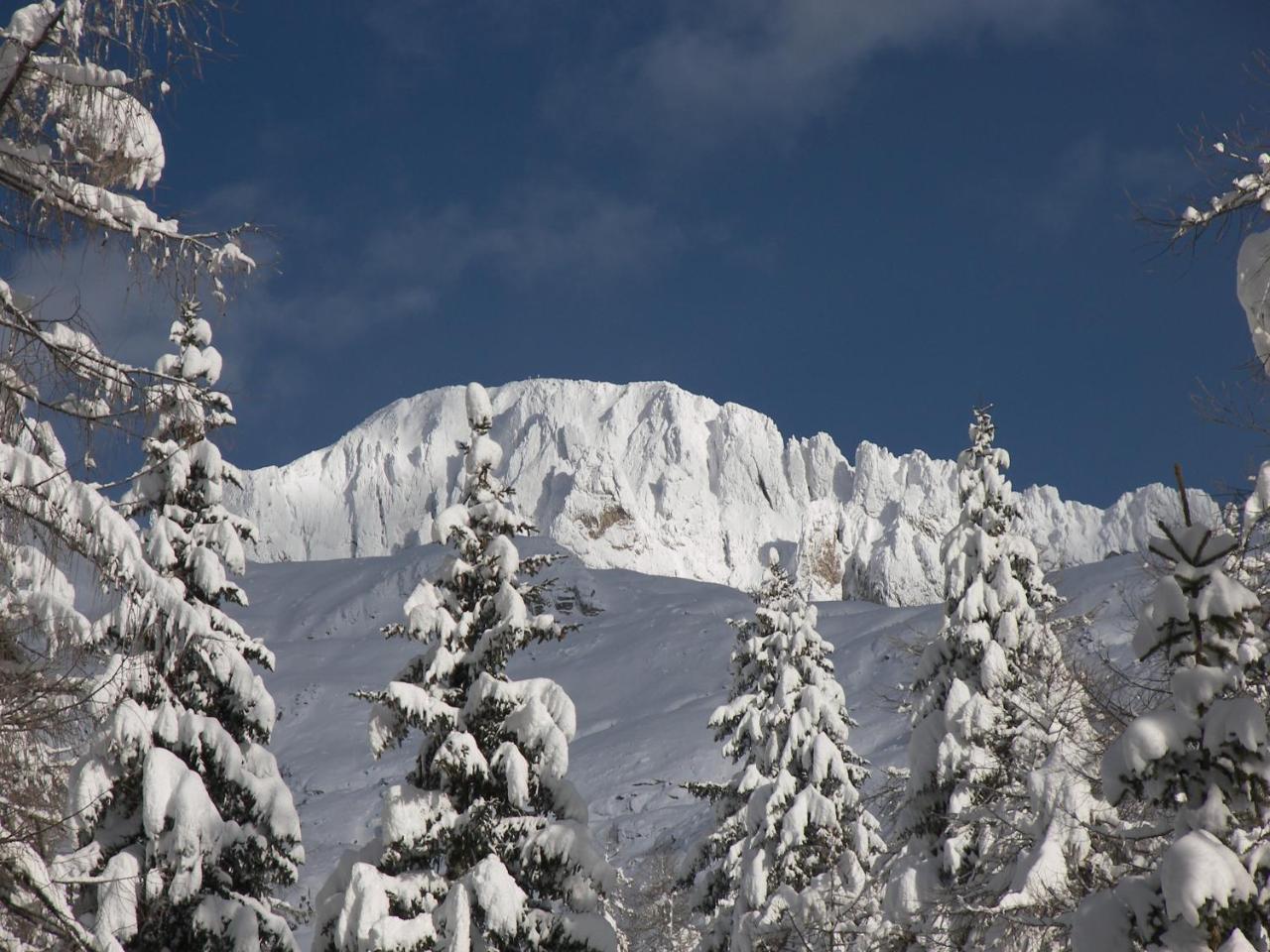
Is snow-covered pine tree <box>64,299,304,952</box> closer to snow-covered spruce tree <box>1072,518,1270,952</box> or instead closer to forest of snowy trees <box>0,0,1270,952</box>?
forest of snowy trees <box>0,0,1270,952</box>

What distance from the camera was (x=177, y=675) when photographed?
1327 cm

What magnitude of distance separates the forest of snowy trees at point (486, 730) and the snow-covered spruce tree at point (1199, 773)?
0.02 metres

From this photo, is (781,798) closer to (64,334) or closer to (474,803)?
(474,803)

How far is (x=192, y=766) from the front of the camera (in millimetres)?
12906

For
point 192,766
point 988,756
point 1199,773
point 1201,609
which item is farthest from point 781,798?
point 1201,609

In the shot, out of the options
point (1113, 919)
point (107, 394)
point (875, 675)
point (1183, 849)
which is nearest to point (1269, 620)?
point (1183, 849)

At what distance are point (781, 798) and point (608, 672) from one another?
59.5 meters

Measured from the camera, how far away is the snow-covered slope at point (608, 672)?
182 ft

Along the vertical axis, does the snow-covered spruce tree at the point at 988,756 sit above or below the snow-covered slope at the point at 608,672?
below

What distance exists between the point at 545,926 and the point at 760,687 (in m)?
9.69

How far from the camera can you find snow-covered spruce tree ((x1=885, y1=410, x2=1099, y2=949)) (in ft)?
35.0

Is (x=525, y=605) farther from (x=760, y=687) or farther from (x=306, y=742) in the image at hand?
(x=306, y=742)

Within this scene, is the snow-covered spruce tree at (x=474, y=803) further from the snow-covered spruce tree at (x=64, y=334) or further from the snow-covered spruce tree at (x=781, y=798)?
the snow-covered spruce tree at (x=64, y=334)

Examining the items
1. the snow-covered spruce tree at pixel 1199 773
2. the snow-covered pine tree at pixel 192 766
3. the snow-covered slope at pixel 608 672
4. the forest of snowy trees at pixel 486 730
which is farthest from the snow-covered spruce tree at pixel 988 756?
the snow-covered slope at pixel 608 672
